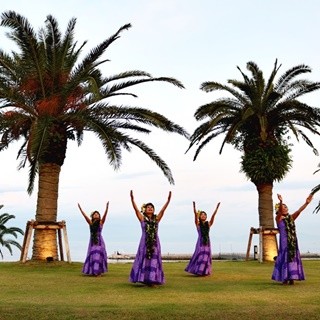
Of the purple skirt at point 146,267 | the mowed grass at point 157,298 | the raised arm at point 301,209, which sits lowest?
the mowed grass at point 157,298

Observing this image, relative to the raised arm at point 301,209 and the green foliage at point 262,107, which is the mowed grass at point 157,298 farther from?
the green foliage at point 262,107

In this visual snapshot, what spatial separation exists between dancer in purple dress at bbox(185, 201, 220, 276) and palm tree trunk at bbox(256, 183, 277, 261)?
10.1 meters

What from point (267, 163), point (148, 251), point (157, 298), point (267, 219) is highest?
point (267, 163)


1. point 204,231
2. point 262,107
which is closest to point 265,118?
point 262,107

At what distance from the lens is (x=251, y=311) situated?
399 inches

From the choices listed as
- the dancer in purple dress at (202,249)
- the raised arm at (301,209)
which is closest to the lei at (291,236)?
the raised arm at (301,209)

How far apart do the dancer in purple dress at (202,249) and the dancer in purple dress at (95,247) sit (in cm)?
300

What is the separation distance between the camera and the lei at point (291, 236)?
1473 centimetres

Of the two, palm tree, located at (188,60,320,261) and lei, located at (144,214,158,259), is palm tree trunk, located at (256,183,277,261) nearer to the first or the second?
palm tree, located at (188,60,320,261)

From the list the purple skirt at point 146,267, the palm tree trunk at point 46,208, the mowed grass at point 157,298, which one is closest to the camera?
the mowed grass at point 157,298

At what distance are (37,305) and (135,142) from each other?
12489 millimetres

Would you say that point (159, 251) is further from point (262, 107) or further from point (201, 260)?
point (262, 107)

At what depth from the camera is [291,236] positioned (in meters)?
14.9

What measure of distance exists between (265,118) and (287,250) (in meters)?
13.9
